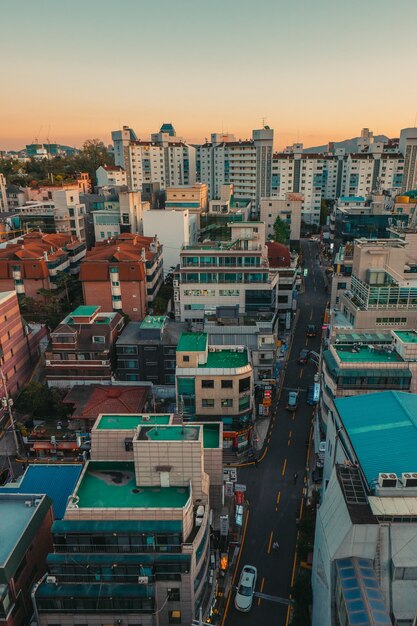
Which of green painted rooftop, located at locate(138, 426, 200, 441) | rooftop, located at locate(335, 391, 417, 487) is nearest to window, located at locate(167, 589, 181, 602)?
green painted rooftop, located at locate(138, 426, 200, 441)

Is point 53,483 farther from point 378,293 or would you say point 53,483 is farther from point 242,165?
point 242,165

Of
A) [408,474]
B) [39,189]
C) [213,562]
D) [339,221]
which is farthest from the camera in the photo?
[39,189]

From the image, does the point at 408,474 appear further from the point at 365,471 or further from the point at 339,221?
the point at 339,221

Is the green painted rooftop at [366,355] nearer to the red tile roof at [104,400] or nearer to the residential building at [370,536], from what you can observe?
the residential building at [370,536]

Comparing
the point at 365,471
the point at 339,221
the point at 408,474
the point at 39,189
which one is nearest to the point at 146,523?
the point at 365,471

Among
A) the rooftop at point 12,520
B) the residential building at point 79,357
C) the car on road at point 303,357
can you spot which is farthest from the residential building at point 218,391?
the rooftop at point 12,520

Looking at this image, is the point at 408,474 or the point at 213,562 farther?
the point at 213,562
